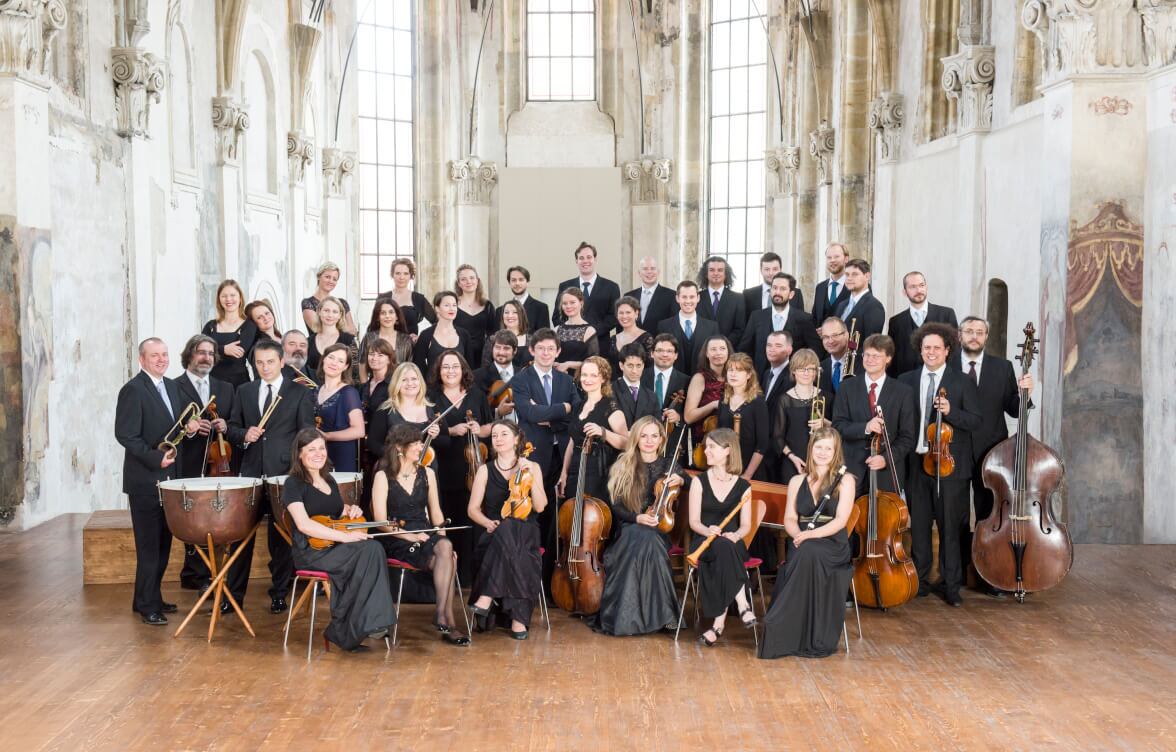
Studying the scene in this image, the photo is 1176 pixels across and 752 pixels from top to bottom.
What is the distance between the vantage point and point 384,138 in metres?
20.3

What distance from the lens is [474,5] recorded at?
69.2 ft

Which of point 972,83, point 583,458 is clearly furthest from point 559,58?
point 583,458

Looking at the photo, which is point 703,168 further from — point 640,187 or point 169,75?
point 169,75

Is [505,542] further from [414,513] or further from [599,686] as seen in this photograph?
[599,686]

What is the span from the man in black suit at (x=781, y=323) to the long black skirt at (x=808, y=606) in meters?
2.50

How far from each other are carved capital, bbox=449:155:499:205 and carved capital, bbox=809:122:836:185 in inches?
235

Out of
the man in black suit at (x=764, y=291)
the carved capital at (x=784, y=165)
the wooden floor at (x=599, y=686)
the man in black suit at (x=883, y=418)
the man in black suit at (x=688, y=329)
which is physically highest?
the carved capital at (x=784, y=165)

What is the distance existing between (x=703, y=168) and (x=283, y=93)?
7.30 meters

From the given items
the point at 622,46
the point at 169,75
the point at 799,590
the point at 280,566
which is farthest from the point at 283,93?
the point at 799,590

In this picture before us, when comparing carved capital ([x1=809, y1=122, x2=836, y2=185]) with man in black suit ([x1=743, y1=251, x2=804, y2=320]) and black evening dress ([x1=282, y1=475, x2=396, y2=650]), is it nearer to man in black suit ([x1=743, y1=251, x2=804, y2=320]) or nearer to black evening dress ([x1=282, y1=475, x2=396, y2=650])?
man in black suit ([x1=743, y1=251, x2=804, y2=320])

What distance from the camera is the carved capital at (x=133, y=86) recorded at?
37.7 ft

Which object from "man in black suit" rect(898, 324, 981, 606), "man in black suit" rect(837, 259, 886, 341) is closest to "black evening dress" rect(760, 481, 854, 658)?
"man in black suit" rect(898, 324, 981, 606)

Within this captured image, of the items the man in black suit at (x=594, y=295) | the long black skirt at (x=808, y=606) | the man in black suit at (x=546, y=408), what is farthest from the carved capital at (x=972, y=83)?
the long black skirt at (x=808, y=606)

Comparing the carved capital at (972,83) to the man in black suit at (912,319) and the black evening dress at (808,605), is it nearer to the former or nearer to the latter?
the man in black suit at (912,319)
